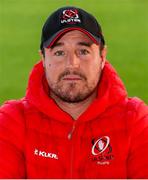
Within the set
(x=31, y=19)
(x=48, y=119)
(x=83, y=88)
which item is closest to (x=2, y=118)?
(x=48, y=119)

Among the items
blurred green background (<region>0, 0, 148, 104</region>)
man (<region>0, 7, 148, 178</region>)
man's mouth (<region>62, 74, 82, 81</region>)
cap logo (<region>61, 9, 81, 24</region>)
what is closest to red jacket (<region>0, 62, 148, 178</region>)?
man (<region>0, 7, 148, 178</region>)

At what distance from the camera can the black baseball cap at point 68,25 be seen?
2.64 metres

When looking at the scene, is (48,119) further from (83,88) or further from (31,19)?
(31,19)

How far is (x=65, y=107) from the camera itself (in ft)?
8.91

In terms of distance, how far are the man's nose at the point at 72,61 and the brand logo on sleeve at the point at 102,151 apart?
0.34 metres

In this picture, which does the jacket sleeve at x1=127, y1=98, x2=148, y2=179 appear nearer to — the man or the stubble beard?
the man

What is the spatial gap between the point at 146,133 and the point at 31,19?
543 centimetres

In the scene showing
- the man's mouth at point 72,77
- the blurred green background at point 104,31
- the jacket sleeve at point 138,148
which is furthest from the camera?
the blurred green background at point 104,31

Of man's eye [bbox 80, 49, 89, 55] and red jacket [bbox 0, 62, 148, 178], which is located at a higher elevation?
man's eye [bbox 80, 49, 89, 55]

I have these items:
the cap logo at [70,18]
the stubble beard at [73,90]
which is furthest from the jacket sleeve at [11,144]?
the cap logo at [70,18]

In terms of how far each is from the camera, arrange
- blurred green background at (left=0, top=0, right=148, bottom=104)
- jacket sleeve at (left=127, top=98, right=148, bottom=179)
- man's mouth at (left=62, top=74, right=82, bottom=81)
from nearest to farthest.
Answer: jacket sleeve at (left=127, top=98, right=148, bottom=179) < man's mouth at (left=62, top=74, right=82, bottom=81) < blurred green background at (left=0, top=0, right=148, bottom=104)

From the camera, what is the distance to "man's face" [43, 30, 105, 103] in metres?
2.62

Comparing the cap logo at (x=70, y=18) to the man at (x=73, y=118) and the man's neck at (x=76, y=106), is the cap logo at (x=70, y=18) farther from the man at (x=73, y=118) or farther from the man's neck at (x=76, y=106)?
the man's neck at (x=76, y=106)

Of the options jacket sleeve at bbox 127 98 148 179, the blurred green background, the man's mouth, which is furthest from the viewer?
the blurred green background
